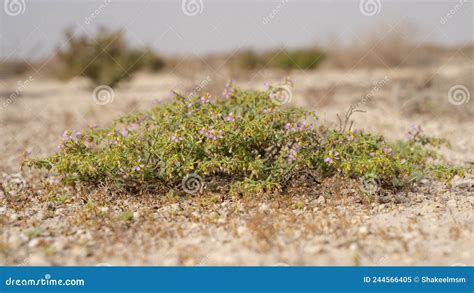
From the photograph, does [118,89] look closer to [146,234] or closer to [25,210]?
[25,210]

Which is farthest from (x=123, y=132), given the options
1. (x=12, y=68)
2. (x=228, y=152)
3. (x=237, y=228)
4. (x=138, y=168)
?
(x=12, y=68)

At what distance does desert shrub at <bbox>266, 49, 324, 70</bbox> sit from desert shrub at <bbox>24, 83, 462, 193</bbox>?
15.1m

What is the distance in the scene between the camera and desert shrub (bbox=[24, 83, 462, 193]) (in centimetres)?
419

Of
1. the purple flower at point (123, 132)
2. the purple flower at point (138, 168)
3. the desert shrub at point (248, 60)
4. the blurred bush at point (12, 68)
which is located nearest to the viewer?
the purple flower at point (138, 168)

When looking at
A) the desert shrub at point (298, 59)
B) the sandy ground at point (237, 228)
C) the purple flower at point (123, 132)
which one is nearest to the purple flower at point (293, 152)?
the sandy ground at point (237, 228)

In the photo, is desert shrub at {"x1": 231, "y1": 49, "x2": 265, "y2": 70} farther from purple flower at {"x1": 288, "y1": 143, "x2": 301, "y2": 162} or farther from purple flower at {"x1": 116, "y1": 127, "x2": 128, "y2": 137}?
purple flower at {"x1": 288, "y1": 143, "x2": 301, "y2": 162}

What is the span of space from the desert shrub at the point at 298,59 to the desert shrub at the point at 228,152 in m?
15.1

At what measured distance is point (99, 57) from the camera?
45.6ft

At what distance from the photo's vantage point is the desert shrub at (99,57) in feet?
44.4

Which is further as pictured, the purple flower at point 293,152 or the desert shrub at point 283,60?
the desert shrub at point 283,60

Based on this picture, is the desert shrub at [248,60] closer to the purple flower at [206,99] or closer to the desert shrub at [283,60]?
the desert shrub at [283,60]

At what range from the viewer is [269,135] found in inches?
171

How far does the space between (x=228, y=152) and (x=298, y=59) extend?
53.8ft

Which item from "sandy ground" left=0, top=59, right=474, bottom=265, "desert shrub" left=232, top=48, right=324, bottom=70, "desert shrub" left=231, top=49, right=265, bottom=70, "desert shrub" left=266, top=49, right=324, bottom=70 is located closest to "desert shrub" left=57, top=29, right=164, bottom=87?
"desert shrub" left=232, top=48, right=324, bottom=70
